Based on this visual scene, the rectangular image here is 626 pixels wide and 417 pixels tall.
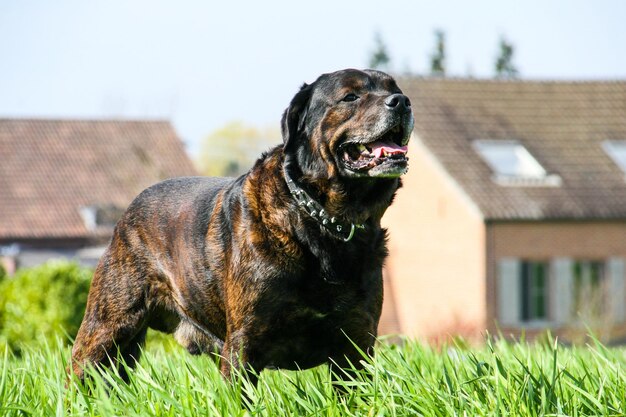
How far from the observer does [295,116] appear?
542cm

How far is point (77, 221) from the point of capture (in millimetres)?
38938

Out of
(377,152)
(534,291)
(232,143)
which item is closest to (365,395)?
(377,152)

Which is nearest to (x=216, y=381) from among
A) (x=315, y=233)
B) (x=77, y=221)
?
(x=315, y=233)

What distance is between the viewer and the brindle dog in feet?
16.6

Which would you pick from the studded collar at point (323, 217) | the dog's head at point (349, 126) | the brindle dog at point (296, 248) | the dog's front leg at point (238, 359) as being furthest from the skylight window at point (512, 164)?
the dog's front leg at point (238, 359)

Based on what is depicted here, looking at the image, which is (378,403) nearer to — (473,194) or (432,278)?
(473,194)

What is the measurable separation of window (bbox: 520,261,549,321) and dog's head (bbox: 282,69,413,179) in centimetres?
2629

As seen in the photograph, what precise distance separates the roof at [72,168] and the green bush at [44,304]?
2365 centimetres

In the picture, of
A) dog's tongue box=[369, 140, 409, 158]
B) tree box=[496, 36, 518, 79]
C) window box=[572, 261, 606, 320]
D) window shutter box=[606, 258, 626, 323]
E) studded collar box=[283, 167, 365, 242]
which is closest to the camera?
dog's tongue box=[369, 140, 409, 158]

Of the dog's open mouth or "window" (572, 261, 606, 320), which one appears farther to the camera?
"window" (572, 261, 606, 320)

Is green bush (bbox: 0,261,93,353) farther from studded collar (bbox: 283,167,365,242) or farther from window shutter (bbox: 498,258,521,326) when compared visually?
window shutter (bbox: 498,258,521,326)

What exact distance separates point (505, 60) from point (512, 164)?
29.3m

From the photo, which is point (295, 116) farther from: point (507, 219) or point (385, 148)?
point (507, 219)

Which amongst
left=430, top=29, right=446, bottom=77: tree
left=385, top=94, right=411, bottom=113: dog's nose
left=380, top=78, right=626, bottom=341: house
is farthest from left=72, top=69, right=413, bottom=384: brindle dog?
left=430, top=29, right=446, bottom=77: tree
